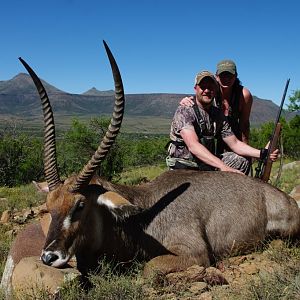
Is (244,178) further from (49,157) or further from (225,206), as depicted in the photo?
(49,157)

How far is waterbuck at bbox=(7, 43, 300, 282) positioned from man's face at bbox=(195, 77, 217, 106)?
4.72ft

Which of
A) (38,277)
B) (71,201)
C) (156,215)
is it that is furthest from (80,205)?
(156,215)

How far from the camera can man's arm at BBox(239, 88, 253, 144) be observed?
348 inches

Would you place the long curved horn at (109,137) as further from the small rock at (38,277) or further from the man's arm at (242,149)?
the man's arm at (242,149)

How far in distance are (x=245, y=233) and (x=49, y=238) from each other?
9.18ft

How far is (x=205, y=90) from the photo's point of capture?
750 centimetres

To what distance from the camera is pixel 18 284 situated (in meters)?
4.90

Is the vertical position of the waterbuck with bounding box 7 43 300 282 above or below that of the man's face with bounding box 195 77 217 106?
below

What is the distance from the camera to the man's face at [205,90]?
24.5 feet

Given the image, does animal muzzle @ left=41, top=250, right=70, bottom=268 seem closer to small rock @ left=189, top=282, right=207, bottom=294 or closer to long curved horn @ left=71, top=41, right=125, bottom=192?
long curved horn @ left=71, top=41, right=125, bottom=192

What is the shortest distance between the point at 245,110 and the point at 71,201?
488 cm

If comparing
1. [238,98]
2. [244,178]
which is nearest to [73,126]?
[238,98]

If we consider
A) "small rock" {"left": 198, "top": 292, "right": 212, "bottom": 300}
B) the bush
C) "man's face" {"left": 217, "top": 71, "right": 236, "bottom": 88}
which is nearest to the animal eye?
"small rock" {"left": 198, "top": 292, "right": 212, "bottom": 300}

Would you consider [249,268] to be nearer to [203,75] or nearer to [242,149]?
[242,149]
